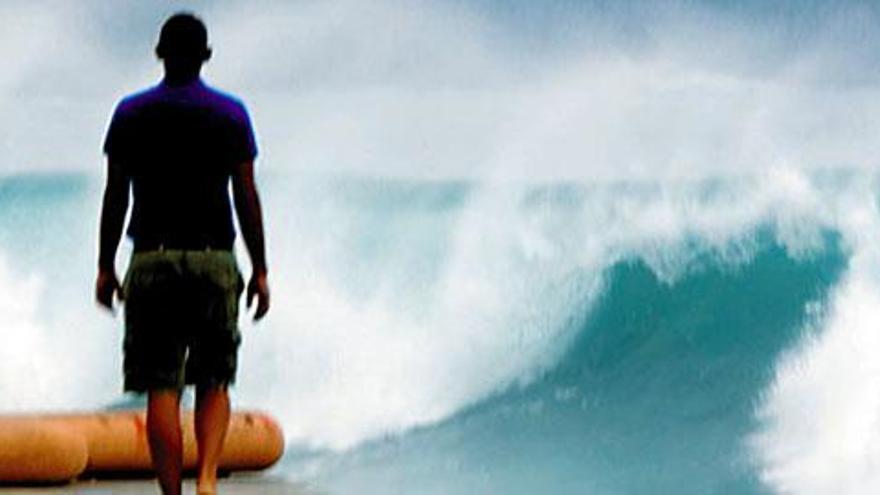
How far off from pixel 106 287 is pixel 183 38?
843 millimetres

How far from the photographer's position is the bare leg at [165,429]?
686 cm

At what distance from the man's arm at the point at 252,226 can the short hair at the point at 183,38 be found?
0.40 metres

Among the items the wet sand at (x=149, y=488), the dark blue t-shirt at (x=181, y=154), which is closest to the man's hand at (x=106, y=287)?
the dark blue t-shirt at (x=181, y=154)

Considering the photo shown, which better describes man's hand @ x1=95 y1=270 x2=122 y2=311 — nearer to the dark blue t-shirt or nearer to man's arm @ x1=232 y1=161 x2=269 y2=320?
the dark blue t-shirt

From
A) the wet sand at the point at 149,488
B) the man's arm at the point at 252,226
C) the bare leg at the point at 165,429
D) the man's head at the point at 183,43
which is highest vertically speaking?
the man's head at the point at 183,43

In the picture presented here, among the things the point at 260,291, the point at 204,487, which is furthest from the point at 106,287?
the point at 204,487

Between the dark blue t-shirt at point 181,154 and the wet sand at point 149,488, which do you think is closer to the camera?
the dark blue t-shirt at point 181,154

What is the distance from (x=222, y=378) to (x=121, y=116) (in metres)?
0.92

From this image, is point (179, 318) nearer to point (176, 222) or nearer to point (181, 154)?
point (176, 222)

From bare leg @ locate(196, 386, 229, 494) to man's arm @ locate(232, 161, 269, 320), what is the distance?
337 mm

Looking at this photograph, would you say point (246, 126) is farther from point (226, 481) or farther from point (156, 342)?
point (226, 481)

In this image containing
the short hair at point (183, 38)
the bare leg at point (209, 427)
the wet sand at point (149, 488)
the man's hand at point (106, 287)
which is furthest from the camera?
the wet sand at point (149, 488)

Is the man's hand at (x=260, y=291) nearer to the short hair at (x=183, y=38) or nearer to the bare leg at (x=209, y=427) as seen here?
the bare leg at (x=209, y=427)

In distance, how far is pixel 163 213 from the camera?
677 cm
